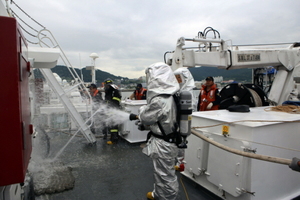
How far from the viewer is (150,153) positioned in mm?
3045

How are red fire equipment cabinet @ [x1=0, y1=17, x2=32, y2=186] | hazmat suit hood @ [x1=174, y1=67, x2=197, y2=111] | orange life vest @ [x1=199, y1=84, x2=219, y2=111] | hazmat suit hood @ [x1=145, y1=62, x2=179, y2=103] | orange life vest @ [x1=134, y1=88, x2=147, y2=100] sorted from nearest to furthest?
red fire equipment cabinet @ [x1=0, y1=17, x2=32, y2=186] → hazmat suit hood @ [x1=145, y1=62, x2=179, y2=103] → hazmat suit hood @ [x1=174, y1=67, x2=197, y2=111] → orange life vest @ [x1=199, y1=84, x2=219, y2=111] → orange life vest @ [x1=134, y1=88, x2=147, y2=100]

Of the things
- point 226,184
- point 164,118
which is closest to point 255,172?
point 226,184

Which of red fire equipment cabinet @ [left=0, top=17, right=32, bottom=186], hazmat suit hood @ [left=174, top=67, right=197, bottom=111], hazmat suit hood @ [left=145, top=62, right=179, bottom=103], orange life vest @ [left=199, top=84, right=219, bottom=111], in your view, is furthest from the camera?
orange life vest @ [left=199, top=84, right=219, bottom=111]

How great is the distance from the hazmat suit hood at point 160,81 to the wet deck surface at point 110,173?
182 cm

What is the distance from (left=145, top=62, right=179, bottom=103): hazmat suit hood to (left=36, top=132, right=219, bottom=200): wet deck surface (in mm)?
1820

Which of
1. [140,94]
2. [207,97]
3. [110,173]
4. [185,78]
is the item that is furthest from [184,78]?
[140,94]

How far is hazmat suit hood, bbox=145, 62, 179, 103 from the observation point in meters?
2.87

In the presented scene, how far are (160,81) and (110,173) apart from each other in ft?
8.18

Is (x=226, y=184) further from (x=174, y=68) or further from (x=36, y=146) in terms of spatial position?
(x=36, y=146)

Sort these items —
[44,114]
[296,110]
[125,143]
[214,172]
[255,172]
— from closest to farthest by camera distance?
[255,172], [214,172], [296,110], [125,143], [44,114]

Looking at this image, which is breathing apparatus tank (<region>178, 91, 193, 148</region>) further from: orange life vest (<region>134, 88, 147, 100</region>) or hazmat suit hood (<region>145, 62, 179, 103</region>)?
orange life vest (<region>134, 88, 147, 100</region>)

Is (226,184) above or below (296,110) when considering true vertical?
below

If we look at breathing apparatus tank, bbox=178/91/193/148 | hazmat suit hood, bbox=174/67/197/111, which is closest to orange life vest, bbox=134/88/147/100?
hazmat suit hood, bbox=174/67/197/111

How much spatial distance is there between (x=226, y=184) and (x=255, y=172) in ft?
1.45
